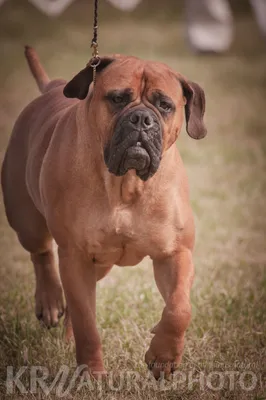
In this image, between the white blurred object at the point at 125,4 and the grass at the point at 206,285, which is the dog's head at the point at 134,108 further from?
the white blurred object at the point at 125,4

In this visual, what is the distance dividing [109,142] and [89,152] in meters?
0.18

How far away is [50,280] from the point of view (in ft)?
17.4

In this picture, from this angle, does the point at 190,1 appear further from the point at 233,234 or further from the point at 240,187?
the point at 233,234

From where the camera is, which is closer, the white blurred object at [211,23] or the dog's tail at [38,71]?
the dog's tail at [38,71]

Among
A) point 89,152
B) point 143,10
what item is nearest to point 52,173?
point 89,152

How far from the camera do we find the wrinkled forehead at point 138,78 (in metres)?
4.11

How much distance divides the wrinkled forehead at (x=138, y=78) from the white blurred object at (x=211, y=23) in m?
14.0

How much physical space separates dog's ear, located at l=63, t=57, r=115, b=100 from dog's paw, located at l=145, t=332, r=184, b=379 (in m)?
1.18

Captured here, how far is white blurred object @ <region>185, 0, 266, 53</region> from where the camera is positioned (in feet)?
59.4

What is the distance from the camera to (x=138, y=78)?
162 inches

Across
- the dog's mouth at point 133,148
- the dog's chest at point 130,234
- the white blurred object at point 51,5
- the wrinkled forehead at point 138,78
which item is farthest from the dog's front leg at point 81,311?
the white blurred object at point 51,5

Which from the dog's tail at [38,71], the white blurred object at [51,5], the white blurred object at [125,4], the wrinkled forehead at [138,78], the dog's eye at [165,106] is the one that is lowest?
the dog's eye at [165,106]

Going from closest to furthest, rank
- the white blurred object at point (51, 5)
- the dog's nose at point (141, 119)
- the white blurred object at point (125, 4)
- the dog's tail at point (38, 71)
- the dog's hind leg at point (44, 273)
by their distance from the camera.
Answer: the dog's nose at point (141, 119) → the dog's hind leg at point (44, 273) → the dog's tail at point (38, 71) → the white blurred object at point (51, 5) → the white blurred object at point (125, 4)

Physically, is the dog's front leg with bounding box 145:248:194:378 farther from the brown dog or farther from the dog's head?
the dog's head
